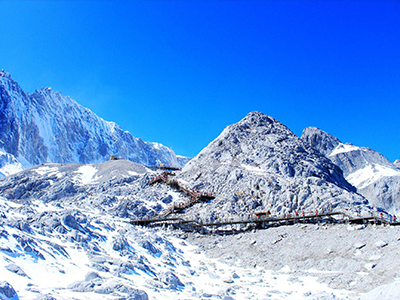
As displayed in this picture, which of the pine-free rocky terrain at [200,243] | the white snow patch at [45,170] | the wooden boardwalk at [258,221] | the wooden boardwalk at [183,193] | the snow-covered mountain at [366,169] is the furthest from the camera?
the snow-covered mountain at [366,169]

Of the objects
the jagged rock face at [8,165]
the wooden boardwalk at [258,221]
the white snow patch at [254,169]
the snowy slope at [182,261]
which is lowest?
the snowy slope at [182,261]

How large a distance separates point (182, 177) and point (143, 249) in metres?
42.8

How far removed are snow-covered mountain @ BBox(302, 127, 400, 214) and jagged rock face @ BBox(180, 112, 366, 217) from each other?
6603 centimetres

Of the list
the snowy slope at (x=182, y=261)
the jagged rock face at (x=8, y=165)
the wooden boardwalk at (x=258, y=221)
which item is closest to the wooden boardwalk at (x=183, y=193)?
the wooden boardwalk at (x=258, y=221)

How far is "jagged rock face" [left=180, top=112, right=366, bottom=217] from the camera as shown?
4956cm

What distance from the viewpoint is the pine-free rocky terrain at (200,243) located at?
1650 cm

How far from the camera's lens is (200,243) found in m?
40.3

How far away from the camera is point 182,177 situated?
70.4 m

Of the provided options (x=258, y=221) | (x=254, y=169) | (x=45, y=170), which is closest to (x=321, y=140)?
(x=254, y=169)

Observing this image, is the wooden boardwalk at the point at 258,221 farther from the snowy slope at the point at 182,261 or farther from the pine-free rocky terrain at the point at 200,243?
the snowy slope at the point at 182,261

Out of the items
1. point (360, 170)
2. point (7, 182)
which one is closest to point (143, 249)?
point (7, 182)

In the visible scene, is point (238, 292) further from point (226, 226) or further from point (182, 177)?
point (182, 177)

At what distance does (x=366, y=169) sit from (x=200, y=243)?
14859cm

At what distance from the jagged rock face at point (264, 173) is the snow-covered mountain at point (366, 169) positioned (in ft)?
217
